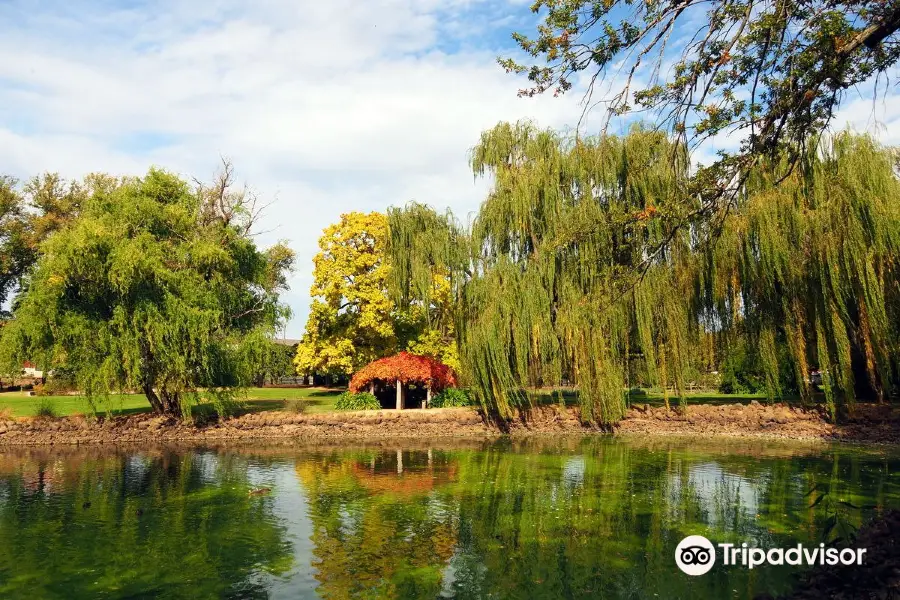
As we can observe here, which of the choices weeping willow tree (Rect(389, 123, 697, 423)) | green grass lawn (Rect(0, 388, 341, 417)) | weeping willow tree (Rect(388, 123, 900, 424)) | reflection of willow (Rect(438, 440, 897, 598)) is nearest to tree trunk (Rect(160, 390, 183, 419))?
green grass lawn (Rect(0, 388, 341, 417))

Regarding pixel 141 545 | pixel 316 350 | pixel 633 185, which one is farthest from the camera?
pixel 316 350

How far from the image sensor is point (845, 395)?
20.4 meters

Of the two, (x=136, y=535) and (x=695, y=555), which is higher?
(x=136, y=535)

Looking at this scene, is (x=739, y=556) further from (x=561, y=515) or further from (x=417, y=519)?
(x=417, y=519)

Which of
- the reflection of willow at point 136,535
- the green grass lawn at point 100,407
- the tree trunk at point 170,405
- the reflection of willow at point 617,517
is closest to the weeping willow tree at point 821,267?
the reflection of willow at point 617,517

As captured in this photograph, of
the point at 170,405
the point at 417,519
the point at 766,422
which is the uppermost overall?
the point at 170,405

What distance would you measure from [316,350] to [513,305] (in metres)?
13.6

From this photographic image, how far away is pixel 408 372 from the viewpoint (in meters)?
25.9

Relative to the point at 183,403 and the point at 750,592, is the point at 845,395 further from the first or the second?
the point at 183,403

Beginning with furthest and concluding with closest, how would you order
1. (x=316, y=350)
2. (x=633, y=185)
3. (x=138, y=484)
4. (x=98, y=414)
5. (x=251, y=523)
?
(x=316, y=350), (x=98, y=414), (x=633, y=185), (x=138, y=484), (x=251, y=523)

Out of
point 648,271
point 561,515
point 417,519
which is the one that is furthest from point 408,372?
point 561,515

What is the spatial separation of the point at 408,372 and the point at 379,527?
14.6m

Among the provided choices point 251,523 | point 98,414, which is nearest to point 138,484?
point 251,523

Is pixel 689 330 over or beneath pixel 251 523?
over
